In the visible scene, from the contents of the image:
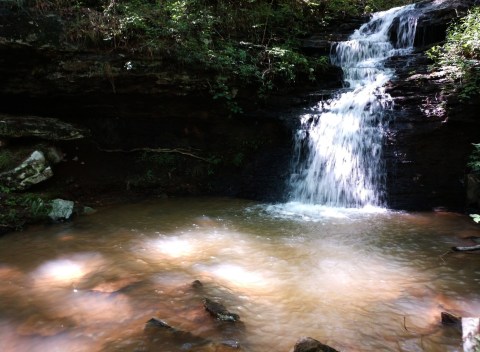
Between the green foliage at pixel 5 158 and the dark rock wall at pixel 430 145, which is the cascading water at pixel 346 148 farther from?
the green foliage at pixel 5 158

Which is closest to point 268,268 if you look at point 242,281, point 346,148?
point 242,281

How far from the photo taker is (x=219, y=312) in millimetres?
3578

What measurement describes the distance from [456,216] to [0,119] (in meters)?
9.19

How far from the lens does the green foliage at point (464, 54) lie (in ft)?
23.8

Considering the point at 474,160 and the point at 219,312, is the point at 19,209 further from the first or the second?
the point at 474,160

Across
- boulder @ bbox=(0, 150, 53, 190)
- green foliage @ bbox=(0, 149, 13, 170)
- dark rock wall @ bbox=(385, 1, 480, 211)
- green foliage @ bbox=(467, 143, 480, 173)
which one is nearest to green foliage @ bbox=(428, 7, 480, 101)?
dark rock wall @ bbox=(385, 1, 480, 211)

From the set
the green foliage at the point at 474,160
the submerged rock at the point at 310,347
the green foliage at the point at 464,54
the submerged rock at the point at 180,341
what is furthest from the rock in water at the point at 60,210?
the green foliage at the point at 464,54

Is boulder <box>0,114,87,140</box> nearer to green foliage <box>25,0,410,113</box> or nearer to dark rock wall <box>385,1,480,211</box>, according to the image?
green foliage <box>25,0,410,113</box>

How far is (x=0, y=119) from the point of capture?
7477 mm

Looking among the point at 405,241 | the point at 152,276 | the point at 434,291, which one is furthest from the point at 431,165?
the point at 152,276

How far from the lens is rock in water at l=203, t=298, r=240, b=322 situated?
11.6 ft

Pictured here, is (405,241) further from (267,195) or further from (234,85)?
(234,85)

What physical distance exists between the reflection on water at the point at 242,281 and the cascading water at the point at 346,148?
3.17 ft

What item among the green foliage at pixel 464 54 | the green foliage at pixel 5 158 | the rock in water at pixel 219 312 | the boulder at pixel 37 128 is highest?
the green foliage at pixel 464 54
